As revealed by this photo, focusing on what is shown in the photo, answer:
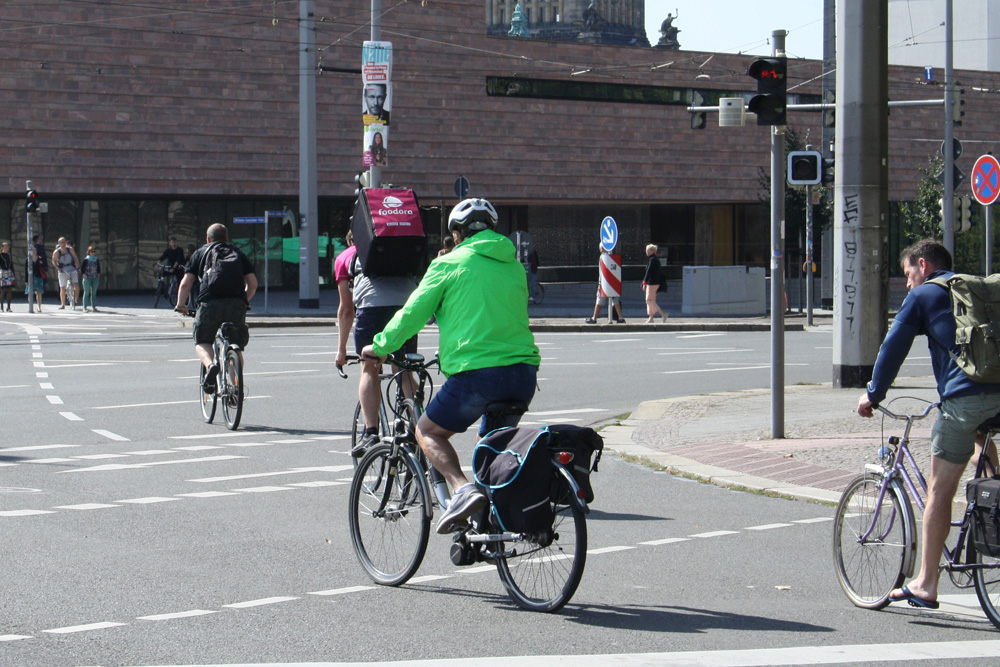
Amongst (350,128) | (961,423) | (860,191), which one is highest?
(350,128)

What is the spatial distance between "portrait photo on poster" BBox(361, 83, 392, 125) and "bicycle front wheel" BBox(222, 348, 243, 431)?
18.0 meters

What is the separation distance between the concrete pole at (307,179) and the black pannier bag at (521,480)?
26269mm

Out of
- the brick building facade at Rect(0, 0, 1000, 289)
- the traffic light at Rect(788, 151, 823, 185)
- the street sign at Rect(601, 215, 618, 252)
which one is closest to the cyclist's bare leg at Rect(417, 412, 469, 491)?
the traffic light at Rect(788, 151, 823, 185)

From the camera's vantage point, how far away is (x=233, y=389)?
39.9 ft

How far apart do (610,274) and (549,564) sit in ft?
74.1

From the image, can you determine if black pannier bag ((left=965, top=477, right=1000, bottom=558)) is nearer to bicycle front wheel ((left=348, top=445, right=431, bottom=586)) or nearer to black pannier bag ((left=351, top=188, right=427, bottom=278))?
bicycle front wheel ((left=348, top=445, right=431, bottom=586))

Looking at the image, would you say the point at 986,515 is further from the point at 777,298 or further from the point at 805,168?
the point at 805,168

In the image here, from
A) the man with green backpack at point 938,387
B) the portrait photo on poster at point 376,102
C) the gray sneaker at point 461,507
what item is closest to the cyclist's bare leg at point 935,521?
the man with green backpack at point 938,387

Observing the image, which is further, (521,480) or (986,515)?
(521,480)

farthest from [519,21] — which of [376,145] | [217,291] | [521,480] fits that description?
[521,480]

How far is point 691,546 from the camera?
23.4ft

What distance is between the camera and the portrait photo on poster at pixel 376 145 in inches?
1158

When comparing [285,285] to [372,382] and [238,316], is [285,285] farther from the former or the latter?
[372,382]

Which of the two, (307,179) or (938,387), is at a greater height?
(307,179)
